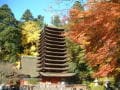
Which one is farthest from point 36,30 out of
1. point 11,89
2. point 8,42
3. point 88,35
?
point 88,35

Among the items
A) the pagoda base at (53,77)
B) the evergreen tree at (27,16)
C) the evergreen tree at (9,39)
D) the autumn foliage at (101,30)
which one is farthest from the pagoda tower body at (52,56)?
the autumn foliage at (101,30)

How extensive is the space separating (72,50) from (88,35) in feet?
161

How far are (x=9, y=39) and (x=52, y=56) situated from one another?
13633 mm

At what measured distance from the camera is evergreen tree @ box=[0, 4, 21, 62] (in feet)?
282

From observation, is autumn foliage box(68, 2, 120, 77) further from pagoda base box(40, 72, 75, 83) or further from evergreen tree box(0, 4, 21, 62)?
evergreen tree box(0, 4, 21, 62)

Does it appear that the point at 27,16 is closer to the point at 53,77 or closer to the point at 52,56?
the point at 52,56

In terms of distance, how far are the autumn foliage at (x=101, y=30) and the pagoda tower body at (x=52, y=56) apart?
5538cm

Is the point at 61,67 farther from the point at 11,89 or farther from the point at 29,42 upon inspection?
the point at 11,89

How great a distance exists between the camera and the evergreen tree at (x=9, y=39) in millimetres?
86062

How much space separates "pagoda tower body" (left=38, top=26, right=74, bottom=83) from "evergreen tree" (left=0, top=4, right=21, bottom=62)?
27.0 feet

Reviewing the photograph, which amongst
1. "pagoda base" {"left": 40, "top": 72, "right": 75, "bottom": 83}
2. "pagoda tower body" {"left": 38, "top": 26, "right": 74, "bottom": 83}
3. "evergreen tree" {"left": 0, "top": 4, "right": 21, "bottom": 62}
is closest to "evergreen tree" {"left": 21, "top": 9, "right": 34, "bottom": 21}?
"evergreen tree" {"left": 0, "top": 4, "right": 21, "bottom": 62}

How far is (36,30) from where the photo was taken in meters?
98.1

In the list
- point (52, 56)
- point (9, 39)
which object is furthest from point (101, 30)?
point (9, 39)

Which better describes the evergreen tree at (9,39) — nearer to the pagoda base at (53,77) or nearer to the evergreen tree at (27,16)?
the pagoda base at (53,77)
